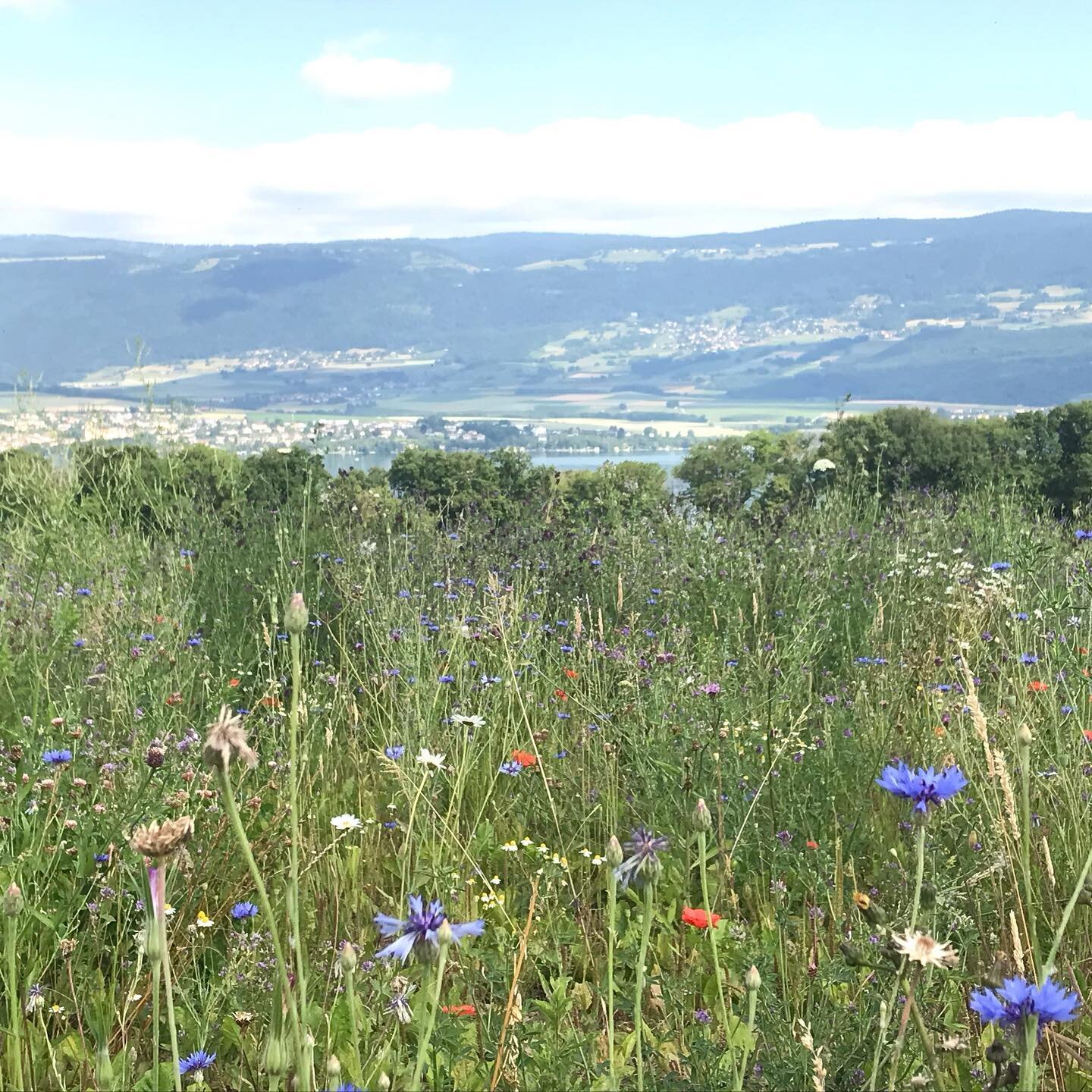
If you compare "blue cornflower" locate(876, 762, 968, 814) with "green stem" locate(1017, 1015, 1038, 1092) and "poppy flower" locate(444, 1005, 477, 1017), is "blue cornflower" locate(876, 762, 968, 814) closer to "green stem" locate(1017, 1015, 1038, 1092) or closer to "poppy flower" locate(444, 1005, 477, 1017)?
"green stem" locate(1017, 1015, 1038, 1092)

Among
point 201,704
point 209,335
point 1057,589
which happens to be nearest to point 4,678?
point 201,704

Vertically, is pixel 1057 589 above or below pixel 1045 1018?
below

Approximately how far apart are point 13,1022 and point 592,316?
587 feet

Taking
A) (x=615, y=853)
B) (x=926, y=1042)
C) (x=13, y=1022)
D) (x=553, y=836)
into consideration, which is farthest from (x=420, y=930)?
(x=553, y=836)

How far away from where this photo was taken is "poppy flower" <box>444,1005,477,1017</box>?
185 centimetres

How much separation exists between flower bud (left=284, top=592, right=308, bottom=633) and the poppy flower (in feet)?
3.32

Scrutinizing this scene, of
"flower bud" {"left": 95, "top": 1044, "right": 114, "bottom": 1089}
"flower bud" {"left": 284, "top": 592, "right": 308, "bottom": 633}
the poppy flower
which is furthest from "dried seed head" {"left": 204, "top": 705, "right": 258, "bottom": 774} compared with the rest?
the poppy flower

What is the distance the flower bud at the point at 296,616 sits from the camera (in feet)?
3.73

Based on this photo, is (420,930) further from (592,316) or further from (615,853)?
(592,316)

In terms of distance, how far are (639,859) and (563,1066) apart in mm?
717

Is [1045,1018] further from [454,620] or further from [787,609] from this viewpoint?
[787,609]

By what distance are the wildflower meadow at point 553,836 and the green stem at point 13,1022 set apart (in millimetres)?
17

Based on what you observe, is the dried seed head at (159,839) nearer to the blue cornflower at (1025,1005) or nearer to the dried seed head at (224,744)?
the dried seed head at (224,744)

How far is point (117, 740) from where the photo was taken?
2.83 m
